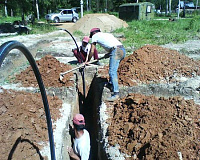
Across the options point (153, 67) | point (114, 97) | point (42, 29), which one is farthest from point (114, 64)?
point (42, 29)

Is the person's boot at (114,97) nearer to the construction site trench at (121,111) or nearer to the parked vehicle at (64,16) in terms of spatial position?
the construction site trench at (121,111)

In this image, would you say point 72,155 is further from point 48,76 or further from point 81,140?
point 48,76

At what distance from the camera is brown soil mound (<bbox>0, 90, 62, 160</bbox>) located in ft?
11.7

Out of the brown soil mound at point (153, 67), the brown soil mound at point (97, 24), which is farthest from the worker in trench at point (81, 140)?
the brown soil mound at point (97, 24)

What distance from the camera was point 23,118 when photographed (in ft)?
13.5

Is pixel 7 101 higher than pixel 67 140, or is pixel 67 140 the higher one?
pixel 7 101

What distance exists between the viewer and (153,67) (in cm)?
595

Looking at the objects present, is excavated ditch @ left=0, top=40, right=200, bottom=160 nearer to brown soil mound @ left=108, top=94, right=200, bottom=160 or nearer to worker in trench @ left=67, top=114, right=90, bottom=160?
brown soil mound @ left=108, top=94, right=200, bottom=160

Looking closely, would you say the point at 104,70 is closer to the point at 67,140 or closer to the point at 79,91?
the point at 79,91

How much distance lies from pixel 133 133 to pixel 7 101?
2482 mm

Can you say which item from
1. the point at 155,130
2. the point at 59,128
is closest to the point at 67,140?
the point at 59,128

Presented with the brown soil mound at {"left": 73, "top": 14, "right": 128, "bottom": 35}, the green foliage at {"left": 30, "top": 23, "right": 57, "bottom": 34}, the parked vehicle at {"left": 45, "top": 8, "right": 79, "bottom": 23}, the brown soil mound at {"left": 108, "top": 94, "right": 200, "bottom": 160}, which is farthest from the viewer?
the parked vehicle at {"left": 45, "top": 8, "right": 79, "bottom": 23}

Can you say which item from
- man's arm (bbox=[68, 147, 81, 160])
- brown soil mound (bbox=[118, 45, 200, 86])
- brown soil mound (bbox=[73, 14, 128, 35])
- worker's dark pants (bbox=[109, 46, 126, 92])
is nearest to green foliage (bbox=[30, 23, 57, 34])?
brown soil mound (bbox=[73, 14, 128, 35])

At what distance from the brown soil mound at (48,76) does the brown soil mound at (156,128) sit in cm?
201
